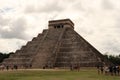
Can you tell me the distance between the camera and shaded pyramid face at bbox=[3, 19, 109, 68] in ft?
179

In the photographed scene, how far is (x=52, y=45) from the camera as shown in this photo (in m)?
61.9

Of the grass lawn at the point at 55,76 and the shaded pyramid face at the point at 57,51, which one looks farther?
the shaded pyramid face at the point at 57,51

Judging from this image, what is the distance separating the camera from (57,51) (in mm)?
58781

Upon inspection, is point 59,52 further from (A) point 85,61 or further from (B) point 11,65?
(B) point 11,65

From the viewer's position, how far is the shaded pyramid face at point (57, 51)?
54.5m

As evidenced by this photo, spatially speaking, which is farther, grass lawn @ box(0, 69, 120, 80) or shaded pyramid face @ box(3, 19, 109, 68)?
shaded pyramid face @ box(3, 19, 109, 68)

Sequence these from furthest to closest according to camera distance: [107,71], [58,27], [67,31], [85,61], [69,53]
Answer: [58,27] < [67,31] < [69,53] < [85,61] < [107,71]

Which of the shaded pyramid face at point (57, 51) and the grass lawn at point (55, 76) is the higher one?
the shaded pyramid face at point (57, 51)

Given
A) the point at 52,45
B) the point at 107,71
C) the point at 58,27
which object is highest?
the point at 58,27

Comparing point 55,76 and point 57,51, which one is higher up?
point 57,51

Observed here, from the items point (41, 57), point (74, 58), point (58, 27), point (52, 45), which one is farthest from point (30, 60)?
point (58, 27)

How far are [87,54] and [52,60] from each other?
7.73 metres

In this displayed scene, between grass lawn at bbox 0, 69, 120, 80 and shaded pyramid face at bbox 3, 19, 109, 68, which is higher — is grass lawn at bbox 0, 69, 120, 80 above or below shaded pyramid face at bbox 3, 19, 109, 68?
below

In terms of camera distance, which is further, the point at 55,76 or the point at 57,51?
the point at 57,51
